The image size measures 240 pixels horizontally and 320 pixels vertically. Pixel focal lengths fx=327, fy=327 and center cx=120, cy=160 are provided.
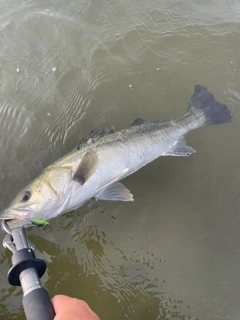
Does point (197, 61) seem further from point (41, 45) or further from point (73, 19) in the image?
point (41, 45)

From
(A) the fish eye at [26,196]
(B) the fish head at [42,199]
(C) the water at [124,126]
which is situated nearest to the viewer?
(B) the fish head at [42,199]

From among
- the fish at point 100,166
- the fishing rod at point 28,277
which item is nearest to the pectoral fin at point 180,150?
the fish at point 100,166

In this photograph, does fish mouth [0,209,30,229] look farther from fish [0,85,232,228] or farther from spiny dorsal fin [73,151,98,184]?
spiny dorsal fin [73,151,98,184]

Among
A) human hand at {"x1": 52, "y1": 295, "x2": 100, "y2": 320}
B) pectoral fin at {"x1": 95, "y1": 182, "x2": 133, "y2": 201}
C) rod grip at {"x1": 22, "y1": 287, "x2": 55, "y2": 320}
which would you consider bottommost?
pectoral fin at {"x1": 95, "y1": 182, "x2": 133, "y2": 201}

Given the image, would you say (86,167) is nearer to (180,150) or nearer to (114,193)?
(114,193)

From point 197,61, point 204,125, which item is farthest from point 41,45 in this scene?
point 204,125

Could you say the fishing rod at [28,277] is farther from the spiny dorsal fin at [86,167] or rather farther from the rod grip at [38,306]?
the spiny dorsal fin at [86,167]

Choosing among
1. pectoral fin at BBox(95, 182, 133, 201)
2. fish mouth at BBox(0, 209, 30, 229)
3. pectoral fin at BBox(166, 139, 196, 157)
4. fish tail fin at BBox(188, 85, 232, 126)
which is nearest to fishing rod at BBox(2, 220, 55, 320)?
fish mouth at BBox(0, 209, 30, 229)

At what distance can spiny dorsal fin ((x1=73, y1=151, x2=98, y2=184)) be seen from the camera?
3.47 m

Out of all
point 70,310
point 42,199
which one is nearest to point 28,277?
point 70,310

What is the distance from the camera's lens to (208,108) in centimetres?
427

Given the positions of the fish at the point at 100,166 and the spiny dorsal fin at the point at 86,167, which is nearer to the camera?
the fish at the point at 100,166

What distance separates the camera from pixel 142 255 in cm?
385

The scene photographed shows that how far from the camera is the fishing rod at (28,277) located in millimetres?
2193
